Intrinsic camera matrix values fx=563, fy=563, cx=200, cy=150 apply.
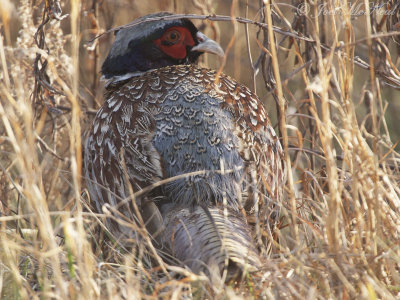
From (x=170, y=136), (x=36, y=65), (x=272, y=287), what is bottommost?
(x=272, y=287)

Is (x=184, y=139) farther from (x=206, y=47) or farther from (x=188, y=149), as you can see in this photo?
(x=206, y=47)

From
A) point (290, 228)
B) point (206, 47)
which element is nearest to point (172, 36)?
point (206, 47)

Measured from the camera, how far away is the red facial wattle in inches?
148

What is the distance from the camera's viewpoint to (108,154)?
10.5ft

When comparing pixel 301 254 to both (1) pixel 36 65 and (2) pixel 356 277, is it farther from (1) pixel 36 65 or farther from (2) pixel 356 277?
(1) pixel 36 65

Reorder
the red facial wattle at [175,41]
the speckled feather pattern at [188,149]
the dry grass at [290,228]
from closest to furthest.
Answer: the dry grass at [290,228]
the speckled feather pattern at [188,149]
the red facial wattle at [175,41]

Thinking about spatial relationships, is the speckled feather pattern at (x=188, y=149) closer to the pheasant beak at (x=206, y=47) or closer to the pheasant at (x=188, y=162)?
the pheasant at (x=188, y=162)

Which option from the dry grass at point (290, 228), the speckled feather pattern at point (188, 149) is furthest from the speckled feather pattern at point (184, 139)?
the dry grass at point (290, 228)

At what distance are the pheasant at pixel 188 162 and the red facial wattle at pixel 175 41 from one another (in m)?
0.32

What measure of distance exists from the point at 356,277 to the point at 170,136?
124 cm

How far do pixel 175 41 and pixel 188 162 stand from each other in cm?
119

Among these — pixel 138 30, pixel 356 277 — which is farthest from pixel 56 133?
pixel 356 277

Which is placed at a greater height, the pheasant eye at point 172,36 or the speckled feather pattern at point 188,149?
the pheasant eye at point 172,36

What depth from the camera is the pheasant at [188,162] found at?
270 cm
